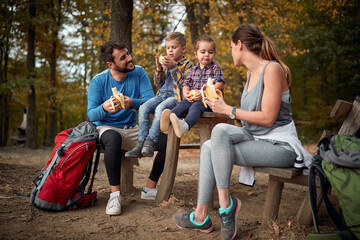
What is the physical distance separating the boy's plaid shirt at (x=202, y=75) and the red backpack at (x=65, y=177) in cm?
137

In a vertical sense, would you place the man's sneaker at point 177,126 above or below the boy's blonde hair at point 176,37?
below

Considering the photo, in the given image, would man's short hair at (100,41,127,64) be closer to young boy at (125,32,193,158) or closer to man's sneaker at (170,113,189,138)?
young boy at (125,32,193,158)

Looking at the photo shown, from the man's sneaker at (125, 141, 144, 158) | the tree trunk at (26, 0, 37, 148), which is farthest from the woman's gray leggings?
the tree trunk at (26, 0, 37, 148)

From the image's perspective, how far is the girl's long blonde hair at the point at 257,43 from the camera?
103 inches

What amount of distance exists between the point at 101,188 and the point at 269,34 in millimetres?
9103

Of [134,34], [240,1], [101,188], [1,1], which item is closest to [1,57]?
[1,1]

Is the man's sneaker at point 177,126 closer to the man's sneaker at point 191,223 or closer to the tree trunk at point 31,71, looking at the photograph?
the man's sneaker at point 191,223

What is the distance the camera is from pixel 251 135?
104 inches

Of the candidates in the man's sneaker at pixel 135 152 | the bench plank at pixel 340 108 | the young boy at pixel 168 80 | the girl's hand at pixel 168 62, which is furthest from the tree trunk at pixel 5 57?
the bench plank at pixel 340 108

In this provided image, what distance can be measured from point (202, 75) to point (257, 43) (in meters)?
1.27

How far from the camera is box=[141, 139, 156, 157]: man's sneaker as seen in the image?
3.19 metres

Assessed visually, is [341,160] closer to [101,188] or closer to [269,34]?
[101,188]

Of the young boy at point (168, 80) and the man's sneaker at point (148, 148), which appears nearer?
the man's sneaker at point (148, 148)

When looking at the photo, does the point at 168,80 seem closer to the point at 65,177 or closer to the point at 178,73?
the point at 178,73
